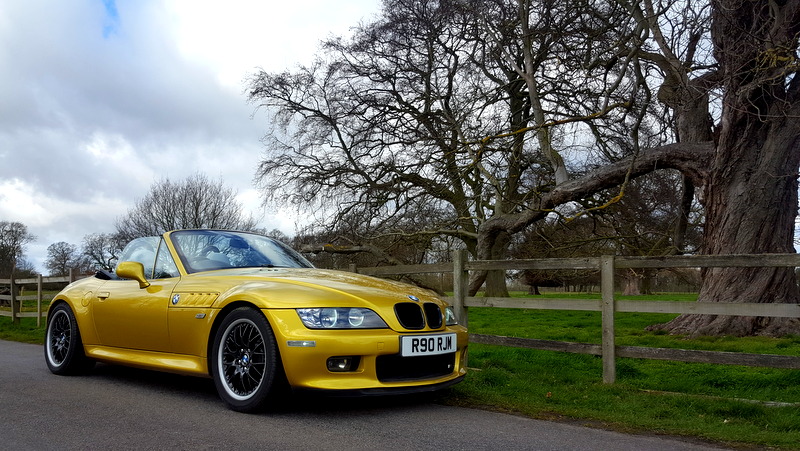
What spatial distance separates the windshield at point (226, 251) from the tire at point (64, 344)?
60.1 inches

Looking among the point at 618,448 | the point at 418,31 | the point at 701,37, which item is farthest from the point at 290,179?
the point at 618,448

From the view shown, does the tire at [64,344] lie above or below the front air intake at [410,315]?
below

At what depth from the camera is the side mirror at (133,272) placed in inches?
224

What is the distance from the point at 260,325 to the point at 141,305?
1.69 m

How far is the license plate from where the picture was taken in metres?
4.59

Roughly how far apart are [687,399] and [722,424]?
0.74m

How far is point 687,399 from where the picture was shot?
5.25m

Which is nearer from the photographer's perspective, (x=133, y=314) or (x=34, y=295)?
(x=133, y=314)

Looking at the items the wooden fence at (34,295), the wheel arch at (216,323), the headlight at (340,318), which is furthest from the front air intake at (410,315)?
the wooden fence at (34,295)

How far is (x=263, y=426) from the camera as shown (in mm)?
4199

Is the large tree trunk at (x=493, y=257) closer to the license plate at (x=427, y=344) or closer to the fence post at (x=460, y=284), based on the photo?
the fence post at (x=460, y=284)

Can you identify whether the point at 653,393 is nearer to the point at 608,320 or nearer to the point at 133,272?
the point at 608,320

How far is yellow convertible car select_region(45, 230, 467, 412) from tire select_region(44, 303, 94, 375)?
0.54 ft

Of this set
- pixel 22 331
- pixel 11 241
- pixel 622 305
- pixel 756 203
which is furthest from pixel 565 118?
pixel 11 241
